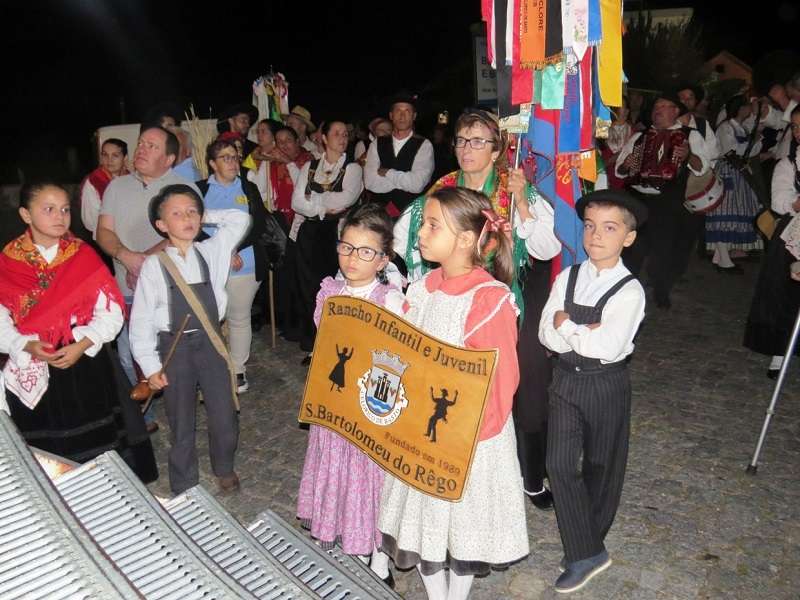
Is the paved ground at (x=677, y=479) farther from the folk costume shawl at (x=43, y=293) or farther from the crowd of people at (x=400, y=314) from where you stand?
the folk costume shawl at (x=43, y=293)

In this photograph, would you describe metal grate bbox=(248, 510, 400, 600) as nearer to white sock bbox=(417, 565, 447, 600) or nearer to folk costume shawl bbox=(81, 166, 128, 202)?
white sock bbox=(417, 565, 447, 600)

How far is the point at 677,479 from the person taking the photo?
4.18 metres

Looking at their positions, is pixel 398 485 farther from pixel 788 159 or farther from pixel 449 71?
pixel 449 71

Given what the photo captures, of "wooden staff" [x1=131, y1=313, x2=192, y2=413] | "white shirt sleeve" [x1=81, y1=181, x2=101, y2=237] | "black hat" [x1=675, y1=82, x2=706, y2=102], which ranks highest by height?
"black hat" [x1=675, y1=82, x2=706, y2=102]

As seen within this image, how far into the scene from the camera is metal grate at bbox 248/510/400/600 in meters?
1.84

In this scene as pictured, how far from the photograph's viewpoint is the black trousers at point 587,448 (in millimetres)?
→ 3041

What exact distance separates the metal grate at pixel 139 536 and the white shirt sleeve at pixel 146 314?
196 cm

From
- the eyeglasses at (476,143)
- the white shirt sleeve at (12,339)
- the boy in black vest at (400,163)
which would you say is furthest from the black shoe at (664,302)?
the white shirt sleeve at (12,339)

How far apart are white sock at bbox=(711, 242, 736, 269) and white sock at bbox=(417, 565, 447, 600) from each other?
24.9 feet

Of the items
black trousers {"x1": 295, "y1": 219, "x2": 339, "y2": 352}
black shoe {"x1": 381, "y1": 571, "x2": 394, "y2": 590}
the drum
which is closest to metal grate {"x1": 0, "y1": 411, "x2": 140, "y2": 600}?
black shoe {"x1": 381, "y1": 571, "x2": 394, "y2": 590}

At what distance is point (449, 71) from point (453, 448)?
22896 millimetres

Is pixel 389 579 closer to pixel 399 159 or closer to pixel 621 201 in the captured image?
pixel 621 201

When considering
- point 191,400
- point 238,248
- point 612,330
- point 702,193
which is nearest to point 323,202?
point 238,248

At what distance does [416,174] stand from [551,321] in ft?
11.8
